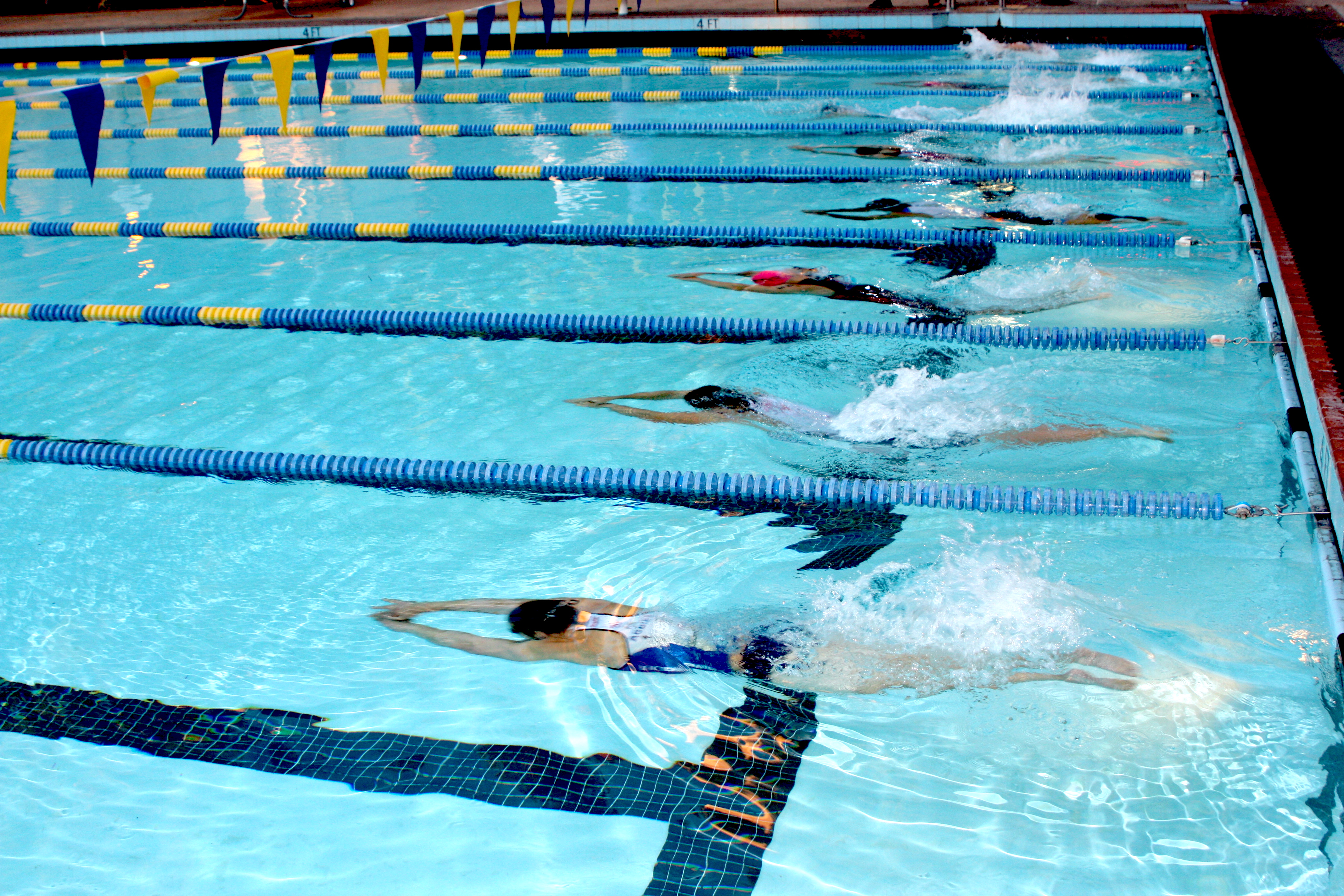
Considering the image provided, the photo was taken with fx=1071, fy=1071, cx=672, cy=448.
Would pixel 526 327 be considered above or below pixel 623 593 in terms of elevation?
above

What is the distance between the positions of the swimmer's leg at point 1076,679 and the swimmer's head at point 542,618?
1135 millimetres

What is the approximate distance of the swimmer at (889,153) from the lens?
23.7 ft

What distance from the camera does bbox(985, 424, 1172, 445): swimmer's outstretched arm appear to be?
12.1 feet

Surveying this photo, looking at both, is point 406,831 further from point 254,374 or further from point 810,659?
point 254,374

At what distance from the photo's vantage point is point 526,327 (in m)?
4.90

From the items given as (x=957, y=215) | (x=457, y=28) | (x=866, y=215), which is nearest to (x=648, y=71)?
(x=457, y=28)

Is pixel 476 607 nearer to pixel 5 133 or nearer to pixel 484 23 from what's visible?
pixel 5 133

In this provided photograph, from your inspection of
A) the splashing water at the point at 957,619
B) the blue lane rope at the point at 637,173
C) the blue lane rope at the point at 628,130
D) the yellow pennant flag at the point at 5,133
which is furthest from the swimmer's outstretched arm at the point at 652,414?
the blue lane rope at the point at 628,130

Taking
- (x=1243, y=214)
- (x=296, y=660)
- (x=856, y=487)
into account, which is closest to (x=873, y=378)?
(x=856, y=487)

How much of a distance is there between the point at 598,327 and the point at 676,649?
2415 millimetres

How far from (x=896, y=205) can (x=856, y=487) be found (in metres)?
3.56

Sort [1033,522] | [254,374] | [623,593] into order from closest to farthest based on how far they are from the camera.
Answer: [623,593] < [1033,522] < [254,374]

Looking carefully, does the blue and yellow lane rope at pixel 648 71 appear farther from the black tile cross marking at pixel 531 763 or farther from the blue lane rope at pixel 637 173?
the black tile cross marking at pixel 531 763

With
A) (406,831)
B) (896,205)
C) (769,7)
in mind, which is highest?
(769,7)
